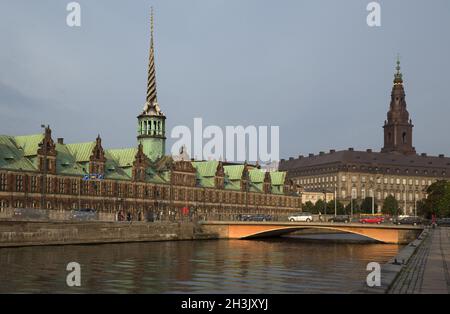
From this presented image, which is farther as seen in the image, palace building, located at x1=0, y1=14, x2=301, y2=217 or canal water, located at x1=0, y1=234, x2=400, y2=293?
palace building, located at x1=0, y1=14, x2=301, y2=217

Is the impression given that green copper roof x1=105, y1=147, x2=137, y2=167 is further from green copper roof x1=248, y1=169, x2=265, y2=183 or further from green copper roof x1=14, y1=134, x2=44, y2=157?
green copper roof x1=248, y1=169, x2=265, y2=183

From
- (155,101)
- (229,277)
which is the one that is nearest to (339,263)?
(229,277)

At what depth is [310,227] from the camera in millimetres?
101562

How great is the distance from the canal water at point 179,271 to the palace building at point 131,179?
32721 millimetres

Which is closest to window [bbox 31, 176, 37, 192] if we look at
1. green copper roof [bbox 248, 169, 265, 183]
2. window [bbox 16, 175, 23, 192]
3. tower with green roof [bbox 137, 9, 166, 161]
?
window [bbox 16, 175, 23, 192]

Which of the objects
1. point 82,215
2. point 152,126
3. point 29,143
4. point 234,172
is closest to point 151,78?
point 152,126

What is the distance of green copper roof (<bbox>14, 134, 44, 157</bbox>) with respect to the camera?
10731 cm

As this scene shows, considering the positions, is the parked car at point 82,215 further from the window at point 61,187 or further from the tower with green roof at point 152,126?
the tower with green roof at point 152,126

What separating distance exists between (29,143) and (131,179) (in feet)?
74.9

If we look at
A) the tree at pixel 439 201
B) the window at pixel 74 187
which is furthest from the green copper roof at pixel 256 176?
the window at pixel 74 187

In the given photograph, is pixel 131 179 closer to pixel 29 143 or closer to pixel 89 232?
pixel 29 143

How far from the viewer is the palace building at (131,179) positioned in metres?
105

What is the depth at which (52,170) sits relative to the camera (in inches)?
4281
